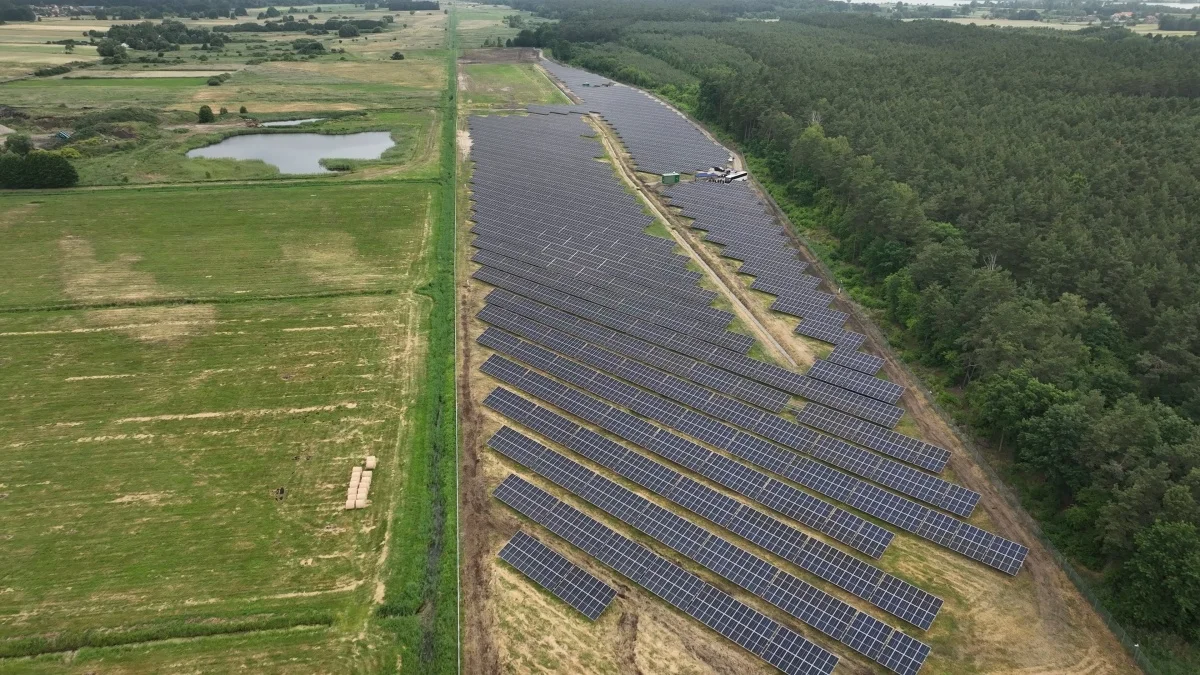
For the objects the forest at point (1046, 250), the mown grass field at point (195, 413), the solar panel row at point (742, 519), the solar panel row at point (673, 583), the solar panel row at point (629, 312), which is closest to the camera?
the solar panel row at point (673, 583)

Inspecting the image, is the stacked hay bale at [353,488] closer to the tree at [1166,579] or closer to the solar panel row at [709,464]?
the solar panel row at [709,464]

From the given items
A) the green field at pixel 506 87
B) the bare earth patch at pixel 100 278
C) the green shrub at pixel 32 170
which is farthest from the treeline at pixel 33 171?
the green field at pixel 506 87

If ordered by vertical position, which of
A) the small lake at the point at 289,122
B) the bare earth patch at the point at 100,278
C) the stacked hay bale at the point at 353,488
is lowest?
the stacked hay bale at the point at 353,488

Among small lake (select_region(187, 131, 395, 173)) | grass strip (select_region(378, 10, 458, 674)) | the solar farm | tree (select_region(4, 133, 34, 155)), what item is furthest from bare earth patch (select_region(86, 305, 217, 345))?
tree (select_region(4, 133, 34, 155))

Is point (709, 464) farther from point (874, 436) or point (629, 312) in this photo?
point (629, 312)

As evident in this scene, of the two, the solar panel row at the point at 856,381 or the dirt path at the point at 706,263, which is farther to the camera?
the dirt path at the point at 706,263

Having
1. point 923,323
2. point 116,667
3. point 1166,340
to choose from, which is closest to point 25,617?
point 116,667

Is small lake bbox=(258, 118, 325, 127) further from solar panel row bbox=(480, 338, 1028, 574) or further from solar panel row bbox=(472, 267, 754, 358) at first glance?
solar panel row bbox=(480, 338, 1028, 574)
